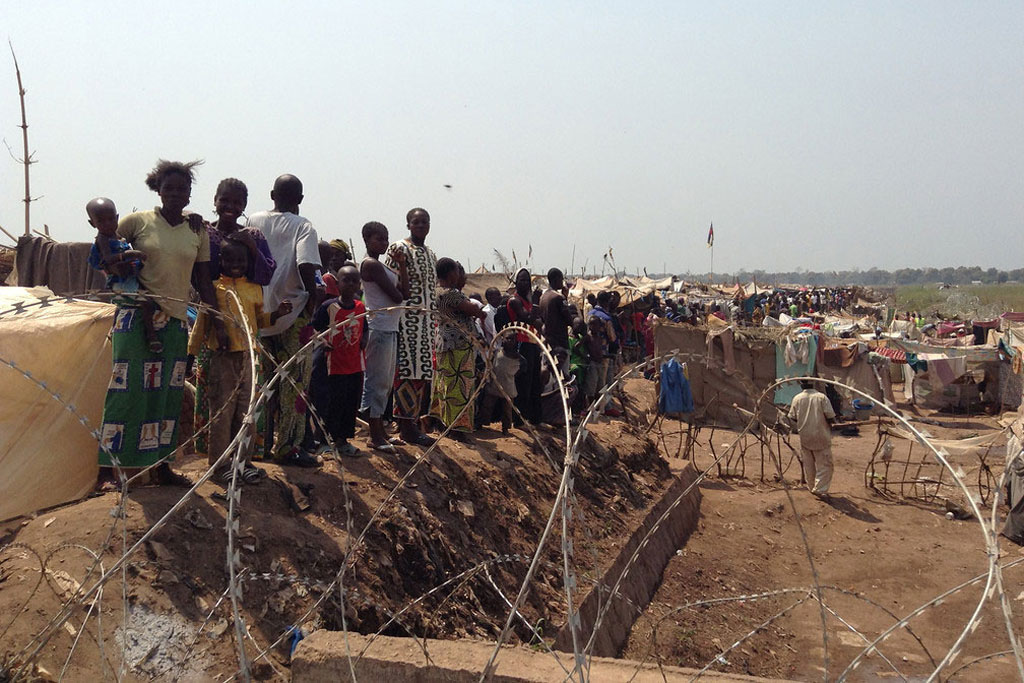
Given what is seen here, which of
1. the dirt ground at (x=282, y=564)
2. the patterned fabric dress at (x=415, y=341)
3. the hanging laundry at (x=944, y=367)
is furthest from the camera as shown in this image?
the hanging laundry at (x=944, y=367)

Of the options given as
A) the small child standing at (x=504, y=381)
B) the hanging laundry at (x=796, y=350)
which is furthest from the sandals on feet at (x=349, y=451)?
the hanging laundry at (x=796, y=350)

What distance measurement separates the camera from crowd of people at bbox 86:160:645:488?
418 centimetres

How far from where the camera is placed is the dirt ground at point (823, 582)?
243 inches

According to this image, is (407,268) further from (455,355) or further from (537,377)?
(537,377)

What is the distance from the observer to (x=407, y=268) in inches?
234

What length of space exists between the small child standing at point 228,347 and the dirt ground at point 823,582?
277cm

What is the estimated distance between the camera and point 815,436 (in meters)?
10.2

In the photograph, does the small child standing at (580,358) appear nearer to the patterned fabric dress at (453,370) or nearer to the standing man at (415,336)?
the patterned fabric dress at (453,370)

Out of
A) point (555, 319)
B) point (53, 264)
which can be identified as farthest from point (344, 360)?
point (53, 264)

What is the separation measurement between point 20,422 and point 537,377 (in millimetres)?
4831

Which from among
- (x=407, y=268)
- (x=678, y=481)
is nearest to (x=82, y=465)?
(x=407, y=268)

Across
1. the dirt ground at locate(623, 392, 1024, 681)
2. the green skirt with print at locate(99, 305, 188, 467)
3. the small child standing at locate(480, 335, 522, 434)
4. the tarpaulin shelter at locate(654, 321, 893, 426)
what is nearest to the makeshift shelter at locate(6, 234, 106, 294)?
the green skirt with print at locate(99, 305, 188, 467)

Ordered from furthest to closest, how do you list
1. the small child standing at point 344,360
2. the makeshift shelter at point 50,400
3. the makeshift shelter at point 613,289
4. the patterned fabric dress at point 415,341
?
the makeshift shelter at point 613,289, the patterned fabric dress at point 415,341, the small child standing at point 344,360, the makeshift shelter at point 50,400

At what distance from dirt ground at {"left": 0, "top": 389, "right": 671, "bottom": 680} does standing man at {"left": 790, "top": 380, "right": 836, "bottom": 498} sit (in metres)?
4.78
